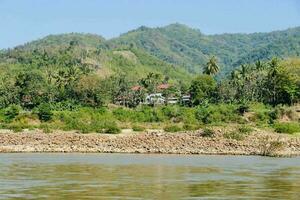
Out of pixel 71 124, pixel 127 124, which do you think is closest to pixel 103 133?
pixel 71 124

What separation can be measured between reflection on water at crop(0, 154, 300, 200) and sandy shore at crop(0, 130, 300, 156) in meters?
8.07

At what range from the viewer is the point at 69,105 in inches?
3383

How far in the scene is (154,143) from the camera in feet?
177

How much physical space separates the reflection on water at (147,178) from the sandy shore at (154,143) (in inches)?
318

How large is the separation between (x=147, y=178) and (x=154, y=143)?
23.4 metres

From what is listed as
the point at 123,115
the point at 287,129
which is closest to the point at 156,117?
the point at 123,115

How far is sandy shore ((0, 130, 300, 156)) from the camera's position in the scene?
5212 cm

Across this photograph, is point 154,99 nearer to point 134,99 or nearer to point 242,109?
point 134,99

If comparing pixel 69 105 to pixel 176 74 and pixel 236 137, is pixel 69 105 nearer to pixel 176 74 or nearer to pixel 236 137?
pixel 236 137

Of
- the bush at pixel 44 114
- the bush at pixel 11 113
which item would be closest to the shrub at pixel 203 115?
the bush at pixel 44 114

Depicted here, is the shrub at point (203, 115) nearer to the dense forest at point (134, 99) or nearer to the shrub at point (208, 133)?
the dense forest at point (134, 99)

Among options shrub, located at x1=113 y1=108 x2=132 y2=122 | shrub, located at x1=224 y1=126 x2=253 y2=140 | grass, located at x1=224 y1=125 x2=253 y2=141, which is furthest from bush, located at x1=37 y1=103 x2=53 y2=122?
shrub, located at x1=224 y1=126 x2=253 y2=140

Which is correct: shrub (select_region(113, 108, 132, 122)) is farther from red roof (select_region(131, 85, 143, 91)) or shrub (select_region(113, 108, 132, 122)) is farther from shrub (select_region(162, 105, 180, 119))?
red roof (select_region(131, 85, 143, 91))

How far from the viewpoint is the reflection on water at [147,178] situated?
23781mm
